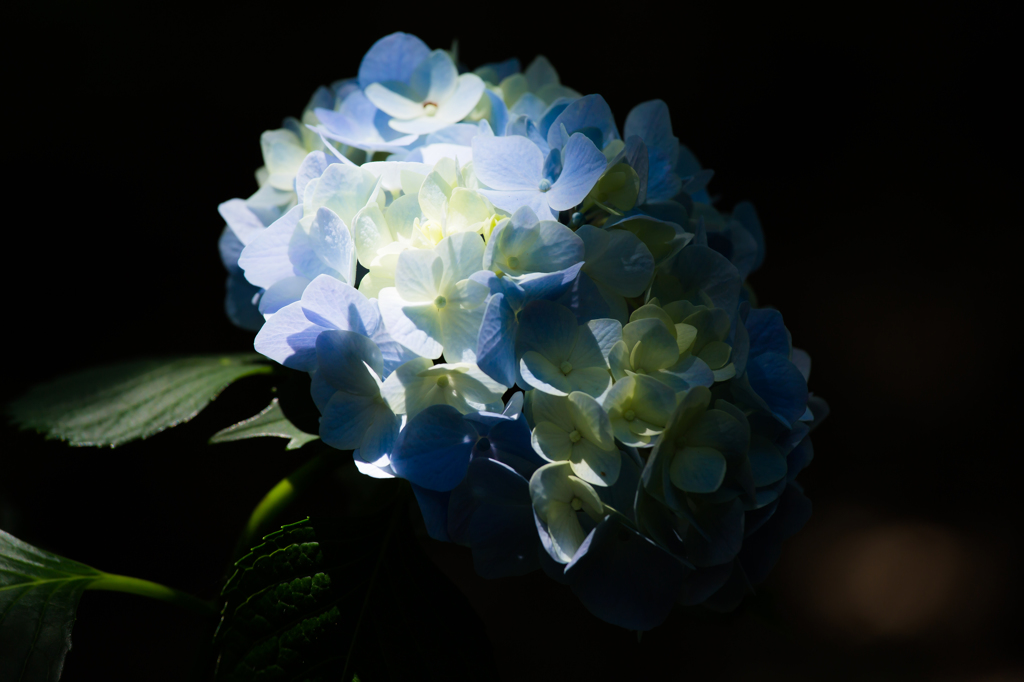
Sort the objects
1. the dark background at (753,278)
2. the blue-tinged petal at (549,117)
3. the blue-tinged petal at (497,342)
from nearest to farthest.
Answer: the blue-tinged petal at (497,342), the blue-tinged petal at (549,117), the dark background at (753,278)

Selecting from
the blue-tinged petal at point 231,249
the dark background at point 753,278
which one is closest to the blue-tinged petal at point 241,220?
the blue-tinged petal at point 231,249

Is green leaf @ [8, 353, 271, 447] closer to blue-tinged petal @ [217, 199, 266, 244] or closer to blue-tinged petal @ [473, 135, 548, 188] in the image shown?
blue-tinged petal @ [217, 199, 266, 244]

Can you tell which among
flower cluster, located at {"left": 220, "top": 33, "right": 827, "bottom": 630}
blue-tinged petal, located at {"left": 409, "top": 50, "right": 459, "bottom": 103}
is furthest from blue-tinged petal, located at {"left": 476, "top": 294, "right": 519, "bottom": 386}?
blue-tinged petal, located at {"left": 409, "top": 50, "right": 459, "bottom": 103}

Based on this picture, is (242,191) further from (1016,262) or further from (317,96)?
(1016,262)

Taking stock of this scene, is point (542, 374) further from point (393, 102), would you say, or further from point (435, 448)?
point (393, 102)

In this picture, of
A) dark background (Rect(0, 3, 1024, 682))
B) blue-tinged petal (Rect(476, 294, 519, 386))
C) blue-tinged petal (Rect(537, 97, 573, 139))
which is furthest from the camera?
dark background (Rect(0, 3, 1024, 682))

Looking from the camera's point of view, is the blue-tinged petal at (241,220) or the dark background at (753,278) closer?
the blue-tinged petal at (241,220)

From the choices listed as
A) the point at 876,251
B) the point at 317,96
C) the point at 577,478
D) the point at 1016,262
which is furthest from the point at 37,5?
the point at 1016,262

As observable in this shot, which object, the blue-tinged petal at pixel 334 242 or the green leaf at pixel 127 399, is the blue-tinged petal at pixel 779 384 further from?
the green leaf at pixel 127 399
